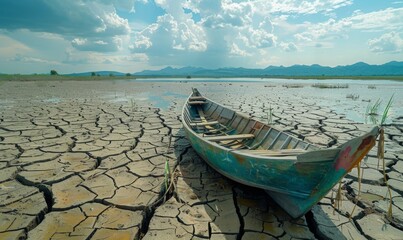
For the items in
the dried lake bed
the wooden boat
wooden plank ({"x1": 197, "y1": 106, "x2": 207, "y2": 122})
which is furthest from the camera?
wooden plank ({"x1": 197, "y1": 106, "x2": 207, "y2": 122})

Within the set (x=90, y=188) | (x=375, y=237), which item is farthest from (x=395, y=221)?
(x=90, y=188)

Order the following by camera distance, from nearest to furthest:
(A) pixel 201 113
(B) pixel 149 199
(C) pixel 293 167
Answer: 1. (C) pixel 293 167
2. (B) pixel 149 199
3. (A) pixel 201 113

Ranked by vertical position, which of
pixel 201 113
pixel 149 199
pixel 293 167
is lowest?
pixel 149 199

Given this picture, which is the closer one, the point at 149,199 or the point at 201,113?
the point at 149,199

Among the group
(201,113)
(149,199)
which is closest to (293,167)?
(149,199)

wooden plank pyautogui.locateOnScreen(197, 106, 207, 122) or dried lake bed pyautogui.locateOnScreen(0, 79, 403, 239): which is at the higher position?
wooden plank pyautogui.locateOnScreen(197, 106, 207, 122)

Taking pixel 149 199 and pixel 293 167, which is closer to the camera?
pixel 293 167

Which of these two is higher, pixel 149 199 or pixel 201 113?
pixel 201 113

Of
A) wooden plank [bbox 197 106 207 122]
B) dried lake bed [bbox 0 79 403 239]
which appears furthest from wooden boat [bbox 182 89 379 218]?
wooden plank [bbox 197 106 207 122]

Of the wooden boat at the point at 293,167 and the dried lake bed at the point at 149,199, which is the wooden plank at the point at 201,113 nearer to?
the dried lake bed at the point at 149,199

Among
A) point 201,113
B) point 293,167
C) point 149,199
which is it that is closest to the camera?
point 293,167

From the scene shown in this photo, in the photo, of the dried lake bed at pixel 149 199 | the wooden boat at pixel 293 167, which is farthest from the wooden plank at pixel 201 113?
the wooden boat at pixel 293 167

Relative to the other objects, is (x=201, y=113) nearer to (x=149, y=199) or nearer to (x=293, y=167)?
(x=149, y=199)

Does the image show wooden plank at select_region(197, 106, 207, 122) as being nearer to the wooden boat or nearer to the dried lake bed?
the dried lake bed
